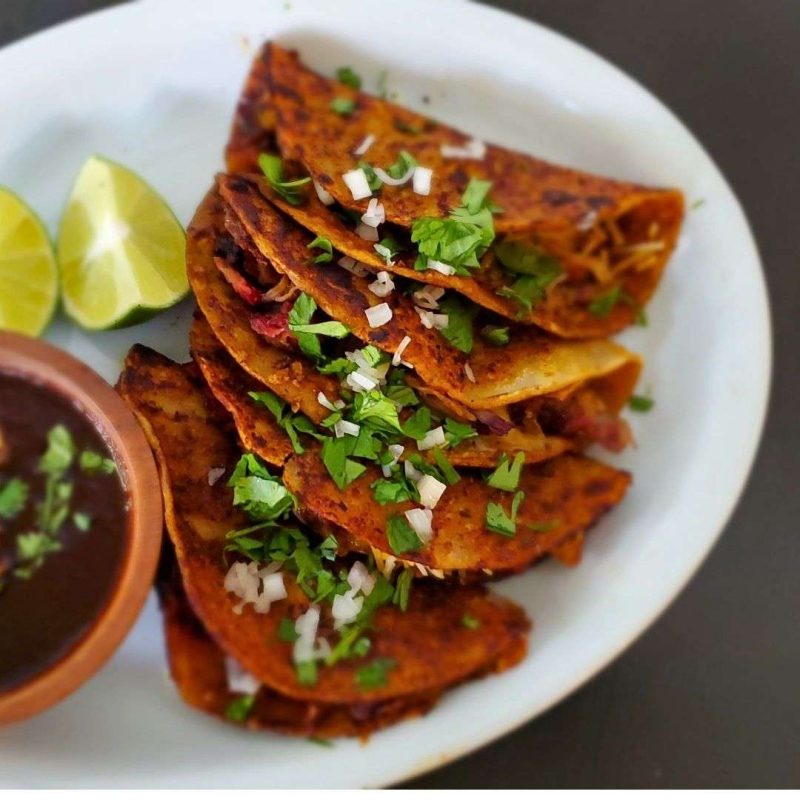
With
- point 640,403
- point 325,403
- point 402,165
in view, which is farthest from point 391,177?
point 640,403

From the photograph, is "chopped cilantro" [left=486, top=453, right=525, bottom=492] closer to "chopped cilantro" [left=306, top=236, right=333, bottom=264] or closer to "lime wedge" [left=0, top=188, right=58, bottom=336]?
"chopped cilantro" [left=306, top=236, right=333, bottom=264]

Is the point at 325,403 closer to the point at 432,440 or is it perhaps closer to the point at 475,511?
the point at 432,440

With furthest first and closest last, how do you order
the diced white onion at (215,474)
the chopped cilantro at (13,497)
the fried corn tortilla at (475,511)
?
the diced white onion at (215,474) < the fried corn tortilla at (475,511) < the chopped cilantro at (13,497)

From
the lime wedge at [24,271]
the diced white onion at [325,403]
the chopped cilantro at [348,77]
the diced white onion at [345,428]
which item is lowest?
the lime wedge at [24,271]

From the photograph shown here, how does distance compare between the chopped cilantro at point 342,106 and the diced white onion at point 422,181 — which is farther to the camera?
the chopped cilantro at point 342,106

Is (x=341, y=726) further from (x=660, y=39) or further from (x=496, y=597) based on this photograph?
(x=660, y=39)

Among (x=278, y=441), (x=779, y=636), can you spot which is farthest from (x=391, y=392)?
(x=779, y=636)

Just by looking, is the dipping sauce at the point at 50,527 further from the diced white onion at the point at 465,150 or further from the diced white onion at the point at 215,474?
the diced white onion at the point at 465,150

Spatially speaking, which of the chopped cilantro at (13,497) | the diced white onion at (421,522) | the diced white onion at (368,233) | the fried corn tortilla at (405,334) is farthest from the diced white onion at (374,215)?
the chopped cilantro at (13,497)
